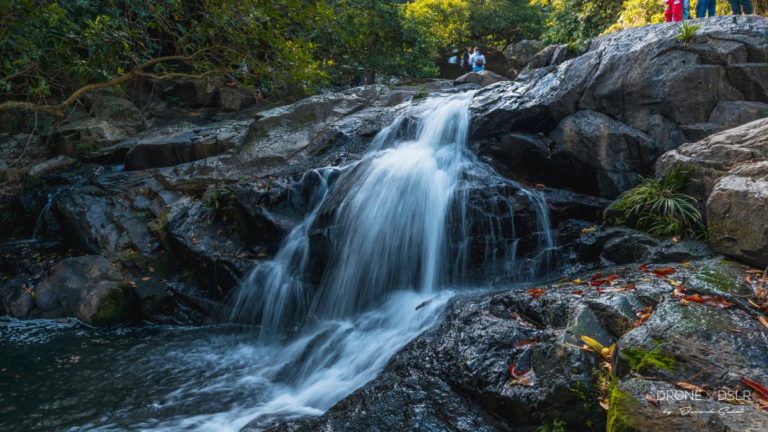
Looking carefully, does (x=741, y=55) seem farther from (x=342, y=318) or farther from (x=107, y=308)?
(x=107, y=308)

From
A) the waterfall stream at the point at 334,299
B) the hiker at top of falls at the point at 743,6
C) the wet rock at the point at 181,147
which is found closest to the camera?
the waterfall stream at the point at 334,299

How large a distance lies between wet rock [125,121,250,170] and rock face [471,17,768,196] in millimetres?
6396

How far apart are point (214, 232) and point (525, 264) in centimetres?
531

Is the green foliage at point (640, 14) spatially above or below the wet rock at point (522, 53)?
below

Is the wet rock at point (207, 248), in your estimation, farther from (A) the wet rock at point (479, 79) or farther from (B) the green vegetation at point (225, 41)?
(A) the wet rock at point (479, 79)

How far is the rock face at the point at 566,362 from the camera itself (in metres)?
3.09

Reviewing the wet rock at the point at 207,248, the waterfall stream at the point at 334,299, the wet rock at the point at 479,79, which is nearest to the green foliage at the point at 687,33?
the waterfall stream at the point at 334,299

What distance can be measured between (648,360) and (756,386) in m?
0.57

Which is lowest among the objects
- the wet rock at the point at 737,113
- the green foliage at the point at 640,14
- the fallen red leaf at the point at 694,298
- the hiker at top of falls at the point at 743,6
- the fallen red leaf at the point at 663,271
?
the fallen red leaf at the point at 663,271

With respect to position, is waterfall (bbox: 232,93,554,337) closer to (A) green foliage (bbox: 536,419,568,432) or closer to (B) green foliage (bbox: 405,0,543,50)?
(A) green foliage (bbox: 536,419,568,432)

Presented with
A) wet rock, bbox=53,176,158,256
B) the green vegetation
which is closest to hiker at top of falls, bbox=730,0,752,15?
the green vegetation

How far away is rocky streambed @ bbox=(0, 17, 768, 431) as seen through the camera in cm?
354

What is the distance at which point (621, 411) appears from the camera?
9.64ft

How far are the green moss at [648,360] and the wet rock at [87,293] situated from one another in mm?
7447
